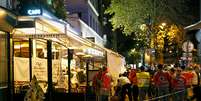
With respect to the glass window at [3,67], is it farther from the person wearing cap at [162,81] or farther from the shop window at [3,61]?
the person wearing cap at [162,81]

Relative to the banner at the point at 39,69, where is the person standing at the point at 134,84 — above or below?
below

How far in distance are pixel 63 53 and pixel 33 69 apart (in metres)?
4.84

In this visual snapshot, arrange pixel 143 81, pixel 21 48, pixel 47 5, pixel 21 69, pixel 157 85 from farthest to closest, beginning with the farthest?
1. pixel 47 5
2. pixel 143 81
3. pixel 157 85
4. pixel 21 48
5. pixel 21 69

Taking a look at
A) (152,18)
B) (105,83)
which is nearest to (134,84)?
(105,83)

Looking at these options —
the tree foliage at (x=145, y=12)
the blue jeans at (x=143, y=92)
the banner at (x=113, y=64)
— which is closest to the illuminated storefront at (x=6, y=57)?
the banner at (x=113, y=64)

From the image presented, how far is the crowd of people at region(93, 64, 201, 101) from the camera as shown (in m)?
20.8

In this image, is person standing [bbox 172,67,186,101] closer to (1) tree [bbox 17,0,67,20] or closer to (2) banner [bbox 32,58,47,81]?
(1) tree [bbox 17,0,67,20]

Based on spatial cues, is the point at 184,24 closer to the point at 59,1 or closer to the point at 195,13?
the point at 195,13

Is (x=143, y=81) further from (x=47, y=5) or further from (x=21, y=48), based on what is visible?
(x=21, y=48)

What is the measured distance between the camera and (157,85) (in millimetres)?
22219

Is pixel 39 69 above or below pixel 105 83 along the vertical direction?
above

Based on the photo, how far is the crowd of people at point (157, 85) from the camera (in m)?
20.8

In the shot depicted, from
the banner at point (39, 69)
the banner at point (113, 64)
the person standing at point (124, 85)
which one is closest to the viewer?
the banner at point (39, 69)

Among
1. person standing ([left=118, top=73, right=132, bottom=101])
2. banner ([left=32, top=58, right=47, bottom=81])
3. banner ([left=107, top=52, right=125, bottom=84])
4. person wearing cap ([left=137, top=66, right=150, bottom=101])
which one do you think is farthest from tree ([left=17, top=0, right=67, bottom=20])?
person wearing cap ([left=137, top=66, right=150, bottom=101])
